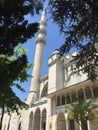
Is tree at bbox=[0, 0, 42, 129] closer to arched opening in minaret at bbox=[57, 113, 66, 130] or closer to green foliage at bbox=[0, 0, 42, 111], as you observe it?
green foliage at bbox=[0, 0, 42, 111]

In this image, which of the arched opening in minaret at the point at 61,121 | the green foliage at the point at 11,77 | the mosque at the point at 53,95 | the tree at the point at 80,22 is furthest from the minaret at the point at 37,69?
the tree at the point at 80,22

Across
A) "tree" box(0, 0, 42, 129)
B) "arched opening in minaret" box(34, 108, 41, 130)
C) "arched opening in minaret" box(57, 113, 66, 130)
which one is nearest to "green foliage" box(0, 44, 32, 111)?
"tree" box(0, 0, 42, 129)

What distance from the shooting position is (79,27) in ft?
21.3

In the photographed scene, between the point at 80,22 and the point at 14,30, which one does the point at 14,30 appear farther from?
the point at 80,22

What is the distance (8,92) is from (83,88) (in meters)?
16.5

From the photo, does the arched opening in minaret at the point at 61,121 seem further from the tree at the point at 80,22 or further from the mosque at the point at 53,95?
the tree at the point at 80,22

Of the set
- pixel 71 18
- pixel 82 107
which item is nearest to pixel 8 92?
pixel 71 18

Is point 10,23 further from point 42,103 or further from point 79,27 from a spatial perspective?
point 42,103

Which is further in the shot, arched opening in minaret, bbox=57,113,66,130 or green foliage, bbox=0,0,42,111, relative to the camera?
arched opening in minaret, bbox=57,113,66,130

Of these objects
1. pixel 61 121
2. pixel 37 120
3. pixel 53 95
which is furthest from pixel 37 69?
pixel 61 121

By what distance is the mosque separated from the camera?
82.5ft

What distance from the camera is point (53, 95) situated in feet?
94.0

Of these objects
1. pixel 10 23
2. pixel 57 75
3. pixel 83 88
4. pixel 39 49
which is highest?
pixel 39 49

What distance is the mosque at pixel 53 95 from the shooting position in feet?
82.5
